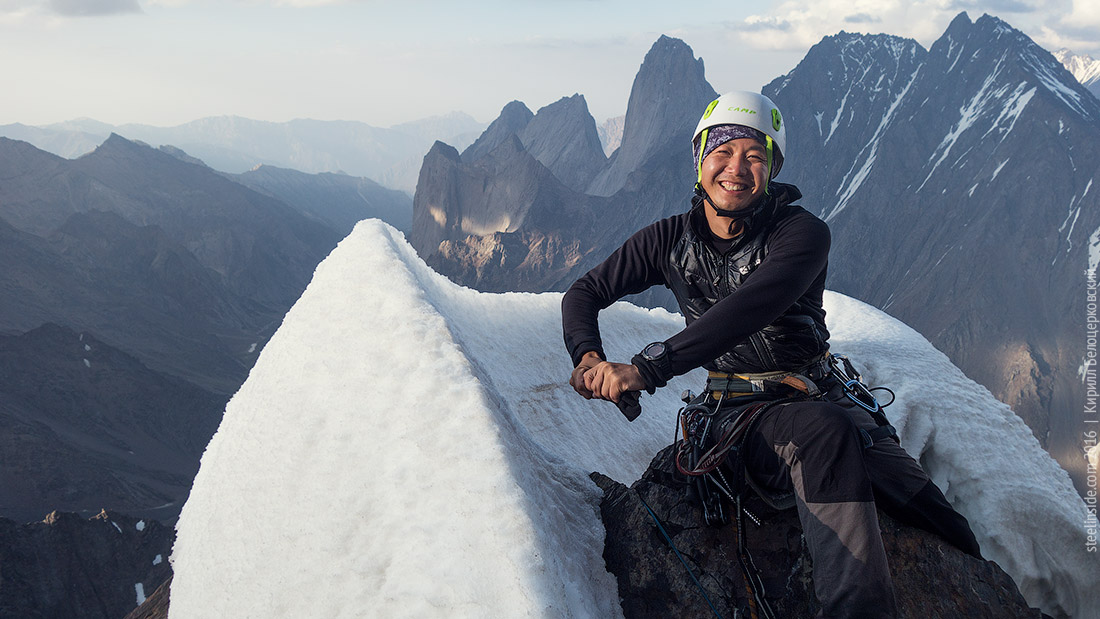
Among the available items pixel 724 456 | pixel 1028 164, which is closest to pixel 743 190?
pixel 724 456

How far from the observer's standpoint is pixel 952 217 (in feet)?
543

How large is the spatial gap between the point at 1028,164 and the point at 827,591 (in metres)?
199

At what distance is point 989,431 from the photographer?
26.0 feet

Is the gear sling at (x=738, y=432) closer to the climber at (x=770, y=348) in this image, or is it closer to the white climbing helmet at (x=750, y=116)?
the climber at (x=770, y=348)

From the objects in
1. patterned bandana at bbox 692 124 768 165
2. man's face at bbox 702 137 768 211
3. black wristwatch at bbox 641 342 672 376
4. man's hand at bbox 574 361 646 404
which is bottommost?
man's hand at bbox 574 361 646 404

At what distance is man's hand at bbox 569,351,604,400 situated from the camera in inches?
160

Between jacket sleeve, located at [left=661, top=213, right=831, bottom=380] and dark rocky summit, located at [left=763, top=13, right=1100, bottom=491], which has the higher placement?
jacket sleeve, located at [left=661, top=213, right=831, bottom=380]

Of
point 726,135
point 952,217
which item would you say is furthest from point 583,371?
point 952,217

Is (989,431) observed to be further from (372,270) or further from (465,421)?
(372,270)

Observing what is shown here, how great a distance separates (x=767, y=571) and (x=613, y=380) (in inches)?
66.6

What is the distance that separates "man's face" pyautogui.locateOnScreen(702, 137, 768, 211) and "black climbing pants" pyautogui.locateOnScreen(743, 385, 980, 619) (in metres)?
1.40

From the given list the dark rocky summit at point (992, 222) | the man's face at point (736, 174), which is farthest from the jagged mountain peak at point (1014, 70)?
the man's face at point (736, 174)

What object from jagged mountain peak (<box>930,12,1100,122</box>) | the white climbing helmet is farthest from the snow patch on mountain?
jagged mountain peak (<box>930,12,1100,122</box>)

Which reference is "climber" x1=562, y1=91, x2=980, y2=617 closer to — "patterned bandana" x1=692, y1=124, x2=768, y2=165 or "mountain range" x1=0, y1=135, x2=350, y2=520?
"patterned bandana" x1=692, y1=124, x2=768, y2=165
